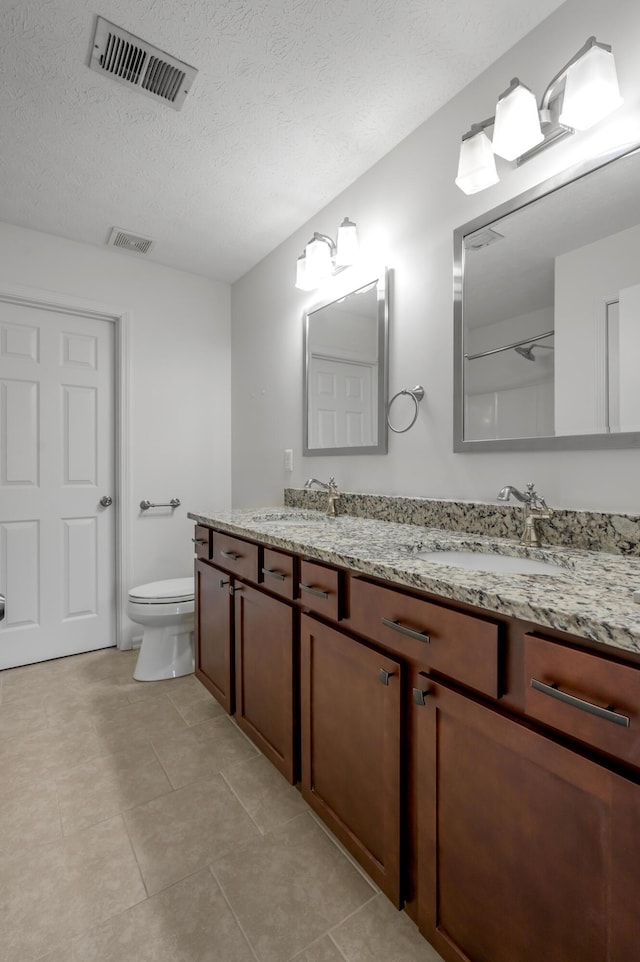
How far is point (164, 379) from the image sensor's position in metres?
2.86

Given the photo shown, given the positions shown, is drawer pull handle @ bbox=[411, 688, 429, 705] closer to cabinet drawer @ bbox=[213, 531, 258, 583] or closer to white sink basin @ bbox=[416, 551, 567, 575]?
white sink basin @ bbox=[416, 551, 567, 575]

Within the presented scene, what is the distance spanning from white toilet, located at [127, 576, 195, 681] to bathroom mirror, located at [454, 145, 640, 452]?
1.56 meters

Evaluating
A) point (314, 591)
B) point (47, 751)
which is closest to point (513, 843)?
point (314, 591)

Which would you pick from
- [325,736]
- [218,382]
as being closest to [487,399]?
[325,736]

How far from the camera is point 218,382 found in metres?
3.07

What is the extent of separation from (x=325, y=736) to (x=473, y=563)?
2.00ft

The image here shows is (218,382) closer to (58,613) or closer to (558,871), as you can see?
(58,613)

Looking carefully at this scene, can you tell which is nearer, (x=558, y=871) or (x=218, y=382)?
(x=558, y=871)

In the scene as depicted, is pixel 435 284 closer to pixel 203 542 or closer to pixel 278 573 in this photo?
pixel 278 573

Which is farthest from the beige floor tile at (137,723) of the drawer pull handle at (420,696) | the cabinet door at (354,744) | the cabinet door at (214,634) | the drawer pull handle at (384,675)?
the drawer pull handle at (420,696)

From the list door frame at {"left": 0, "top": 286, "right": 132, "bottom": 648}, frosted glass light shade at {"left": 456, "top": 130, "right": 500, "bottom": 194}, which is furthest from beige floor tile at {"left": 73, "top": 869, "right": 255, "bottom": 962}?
frosted glass light shade at {"left": 456, "top": 130, "right": 500, "bottom": 194}

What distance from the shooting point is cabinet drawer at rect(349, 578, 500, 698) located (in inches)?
30.5

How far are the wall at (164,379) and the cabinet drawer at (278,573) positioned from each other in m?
1.58

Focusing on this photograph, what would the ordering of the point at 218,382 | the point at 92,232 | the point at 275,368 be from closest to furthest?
the point at 92,232, the point at 275,368, the point at 218,382
